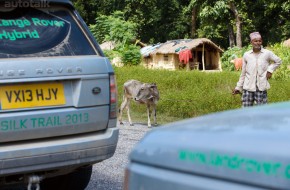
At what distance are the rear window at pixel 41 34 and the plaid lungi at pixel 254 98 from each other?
3641 millimetres

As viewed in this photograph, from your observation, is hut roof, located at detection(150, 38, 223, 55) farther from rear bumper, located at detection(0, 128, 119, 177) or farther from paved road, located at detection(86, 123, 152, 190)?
rear bumper, located at detection(0, 128, 119, 177)

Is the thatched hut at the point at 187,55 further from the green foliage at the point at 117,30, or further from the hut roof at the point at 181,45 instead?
the green foliage at the point at 117,30

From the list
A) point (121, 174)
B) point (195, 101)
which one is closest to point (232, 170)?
point (121, 174)

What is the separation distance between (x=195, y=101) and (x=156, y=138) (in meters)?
10.3

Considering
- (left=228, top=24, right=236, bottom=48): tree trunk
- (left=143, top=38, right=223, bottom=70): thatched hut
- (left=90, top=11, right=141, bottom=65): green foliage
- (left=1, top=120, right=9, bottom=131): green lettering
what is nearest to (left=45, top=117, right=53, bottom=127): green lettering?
(left=1, top=120, right=9, bottom=131): green lettering

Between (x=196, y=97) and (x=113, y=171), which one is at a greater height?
(x=196, y=97)

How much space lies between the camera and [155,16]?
4928 cm

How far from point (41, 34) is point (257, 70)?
3.89 m

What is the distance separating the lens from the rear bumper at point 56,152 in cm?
388

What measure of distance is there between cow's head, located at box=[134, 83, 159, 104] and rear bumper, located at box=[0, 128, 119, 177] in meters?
6.50

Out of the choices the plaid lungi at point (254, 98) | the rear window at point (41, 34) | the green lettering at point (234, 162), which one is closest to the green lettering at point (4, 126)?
the rear window at point (41, 34)

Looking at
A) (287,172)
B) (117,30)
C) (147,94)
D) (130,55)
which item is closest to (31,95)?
(287,172)

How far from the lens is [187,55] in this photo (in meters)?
36.5

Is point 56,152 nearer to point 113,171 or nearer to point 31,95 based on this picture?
point 31,95
